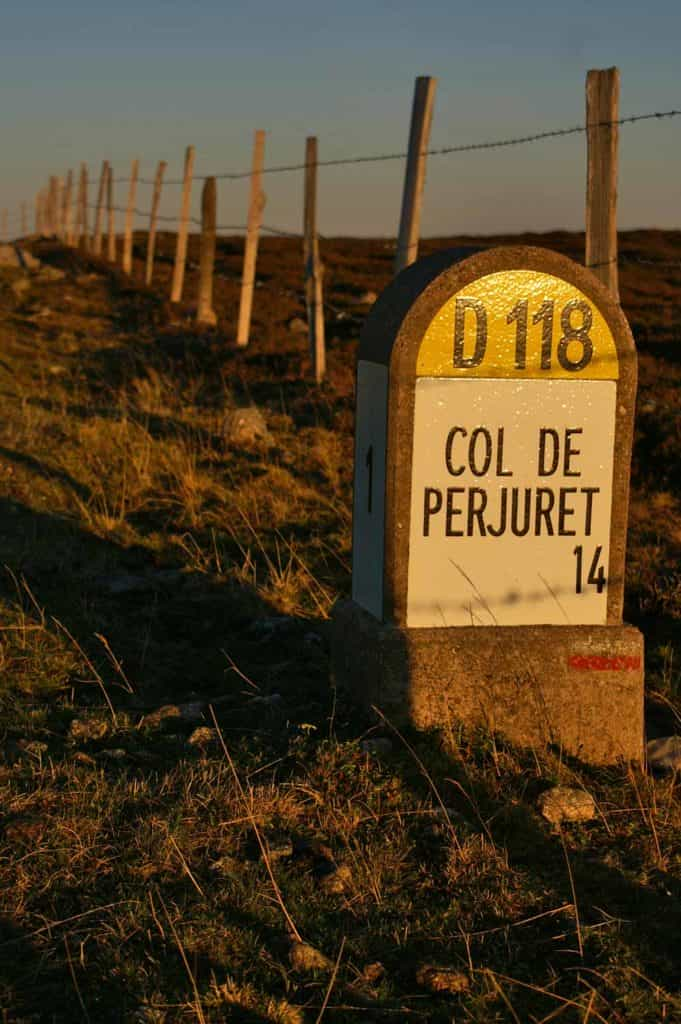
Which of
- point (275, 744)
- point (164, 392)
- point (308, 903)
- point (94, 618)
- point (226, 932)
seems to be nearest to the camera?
point (226, 932)

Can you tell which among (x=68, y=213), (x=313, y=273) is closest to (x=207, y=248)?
(x=313, y=273)

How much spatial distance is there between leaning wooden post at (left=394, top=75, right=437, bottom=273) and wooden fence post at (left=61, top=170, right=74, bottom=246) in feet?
129

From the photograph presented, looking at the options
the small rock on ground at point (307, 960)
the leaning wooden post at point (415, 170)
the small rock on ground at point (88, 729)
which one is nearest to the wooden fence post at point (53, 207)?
the leaning wooden post at point (415, 170)

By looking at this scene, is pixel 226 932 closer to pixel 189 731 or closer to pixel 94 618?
pixel 189 731

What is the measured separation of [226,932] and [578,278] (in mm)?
2752

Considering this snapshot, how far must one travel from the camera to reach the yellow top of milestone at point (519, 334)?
4.57m

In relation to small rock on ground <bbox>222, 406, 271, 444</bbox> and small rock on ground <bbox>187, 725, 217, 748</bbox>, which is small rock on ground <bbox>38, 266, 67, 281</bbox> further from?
small rock on ground <bbox>187, 725, 217, 748</bbox>

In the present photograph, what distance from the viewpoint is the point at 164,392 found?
42.5ft

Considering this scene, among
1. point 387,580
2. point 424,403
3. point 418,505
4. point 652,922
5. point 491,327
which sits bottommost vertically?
point 652,922

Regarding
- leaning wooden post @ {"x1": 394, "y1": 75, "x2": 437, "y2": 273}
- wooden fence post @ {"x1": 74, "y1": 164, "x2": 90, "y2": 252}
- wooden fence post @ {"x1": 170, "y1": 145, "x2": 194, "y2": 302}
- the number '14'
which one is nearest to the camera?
the number '14'

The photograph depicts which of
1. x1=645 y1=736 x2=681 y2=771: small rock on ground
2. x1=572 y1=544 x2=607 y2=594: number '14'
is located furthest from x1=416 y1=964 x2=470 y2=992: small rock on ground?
x1=572 y1=544 x2=607 y2=594: number '14'

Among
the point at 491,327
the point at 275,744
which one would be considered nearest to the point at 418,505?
the point at 491,327

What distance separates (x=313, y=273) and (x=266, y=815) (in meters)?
11.5

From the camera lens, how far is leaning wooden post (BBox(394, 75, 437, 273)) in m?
10.3
